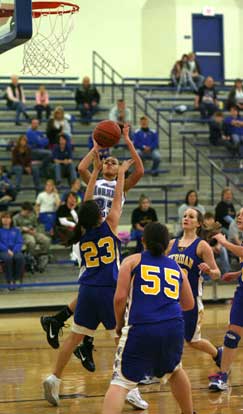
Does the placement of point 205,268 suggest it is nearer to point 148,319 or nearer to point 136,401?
point 136,401

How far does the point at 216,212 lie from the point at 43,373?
7.79m

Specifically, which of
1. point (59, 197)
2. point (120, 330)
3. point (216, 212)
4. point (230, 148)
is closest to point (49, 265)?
point (59, 197)

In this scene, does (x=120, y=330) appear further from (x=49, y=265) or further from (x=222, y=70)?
(x=222, y=70)

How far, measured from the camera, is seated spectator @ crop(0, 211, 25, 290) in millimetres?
13453

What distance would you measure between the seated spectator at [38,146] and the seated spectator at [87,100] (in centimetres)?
188

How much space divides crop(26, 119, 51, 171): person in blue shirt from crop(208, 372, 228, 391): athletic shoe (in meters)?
9.44

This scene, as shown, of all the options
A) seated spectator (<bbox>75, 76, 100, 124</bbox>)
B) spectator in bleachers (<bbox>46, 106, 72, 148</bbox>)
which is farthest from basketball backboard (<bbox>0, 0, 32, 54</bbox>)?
seated spectator (<bbox>75, 76, 100, 124</bbox>)

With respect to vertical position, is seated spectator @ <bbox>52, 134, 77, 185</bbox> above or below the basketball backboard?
below

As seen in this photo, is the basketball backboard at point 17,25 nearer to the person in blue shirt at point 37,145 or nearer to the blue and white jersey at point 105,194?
the blue and white jersey at point 105,194

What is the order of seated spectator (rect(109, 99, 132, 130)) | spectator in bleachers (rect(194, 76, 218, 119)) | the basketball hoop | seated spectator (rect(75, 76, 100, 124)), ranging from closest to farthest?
the basketball hoop < seated spectator (rect(109, 99, 132, 130)) < seated spectator (rect(75, 76, 100, 124)) < spectator in bleachers (rect(194, 76, 218, 119))

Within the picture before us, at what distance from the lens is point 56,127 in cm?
1684

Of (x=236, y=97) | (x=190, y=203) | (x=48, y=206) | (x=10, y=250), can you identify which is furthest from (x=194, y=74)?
(x=10, y=250)

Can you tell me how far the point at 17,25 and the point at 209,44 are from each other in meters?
17.0

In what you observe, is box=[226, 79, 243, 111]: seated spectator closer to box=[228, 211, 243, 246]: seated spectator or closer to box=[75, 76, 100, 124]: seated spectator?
box=[75, 76, 100, 124]: seated spectator
